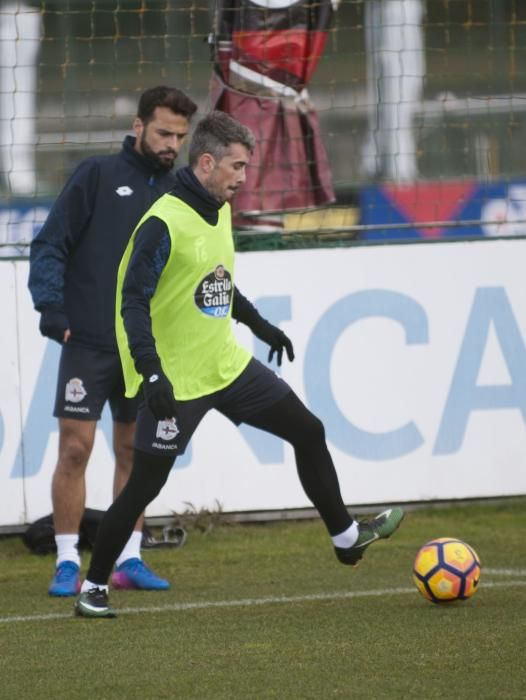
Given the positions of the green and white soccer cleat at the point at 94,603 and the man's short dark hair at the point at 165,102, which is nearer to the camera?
the green and white soccer cleat at the point at 94,603

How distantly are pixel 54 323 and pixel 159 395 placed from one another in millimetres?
1171

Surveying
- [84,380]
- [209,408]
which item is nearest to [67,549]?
[84,380]

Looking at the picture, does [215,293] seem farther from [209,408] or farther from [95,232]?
[95,232]

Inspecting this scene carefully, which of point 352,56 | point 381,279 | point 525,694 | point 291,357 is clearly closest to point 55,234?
point 291,357

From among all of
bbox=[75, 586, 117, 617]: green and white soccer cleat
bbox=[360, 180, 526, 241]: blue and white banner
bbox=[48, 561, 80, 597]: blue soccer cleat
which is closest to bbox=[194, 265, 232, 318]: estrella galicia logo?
bbox=[75, 586, 117, 617]: green and white soccer cleat

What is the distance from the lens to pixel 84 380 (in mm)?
7055

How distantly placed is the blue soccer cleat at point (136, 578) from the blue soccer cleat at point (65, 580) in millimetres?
215

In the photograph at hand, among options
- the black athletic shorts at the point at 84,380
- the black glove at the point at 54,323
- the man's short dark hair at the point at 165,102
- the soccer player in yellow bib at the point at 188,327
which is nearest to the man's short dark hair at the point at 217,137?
the soccer player in yellow bib at the point at 188,327

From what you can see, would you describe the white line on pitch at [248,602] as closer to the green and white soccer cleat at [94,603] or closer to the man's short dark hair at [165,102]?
the green and white soccer cleat at [94,603]

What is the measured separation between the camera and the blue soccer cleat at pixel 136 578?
7152 millimetres

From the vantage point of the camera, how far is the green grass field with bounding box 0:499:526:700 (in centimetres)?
489

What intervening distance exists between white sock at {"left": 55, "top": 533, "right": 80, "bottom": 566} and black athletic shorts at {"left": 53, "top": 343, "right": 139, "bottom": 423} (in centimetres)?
54

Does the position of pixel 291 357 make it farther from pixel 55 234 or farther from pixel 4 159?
pixel 4 159

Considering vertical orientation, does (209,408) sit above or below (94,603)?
above
